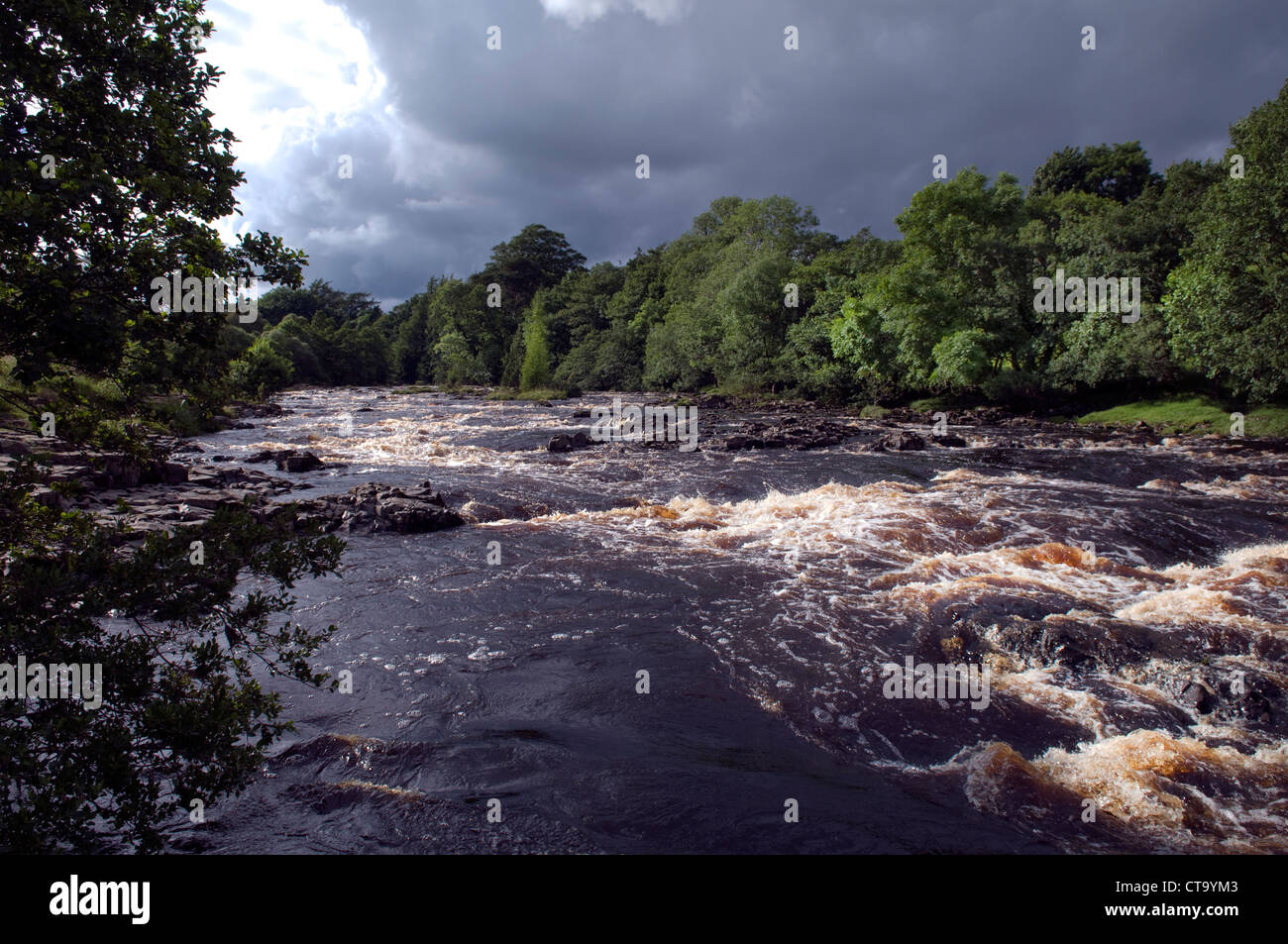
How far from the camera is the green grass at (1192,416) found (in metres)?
23.9

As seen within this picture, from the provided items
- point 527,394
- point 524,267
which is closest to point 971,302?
point 527,394

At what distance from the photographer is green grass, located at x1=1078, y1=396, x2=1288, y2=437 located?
23.9 metres

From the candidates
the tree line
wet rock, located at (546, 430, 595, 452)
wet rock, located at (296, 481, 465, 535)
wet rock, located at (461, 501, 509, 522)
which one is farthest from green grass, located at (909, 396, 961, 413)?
wet rock, located at (296, 481, 465, 535)

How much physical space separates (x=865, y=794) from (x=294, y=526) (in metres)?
11.9

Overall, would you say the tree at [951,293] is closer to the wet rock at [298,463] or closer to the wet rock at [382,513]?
the wet rock at [382,513]

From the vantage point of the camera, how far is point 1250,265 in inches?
873

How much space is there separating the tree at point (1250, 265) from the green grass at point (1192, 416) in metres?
0.95

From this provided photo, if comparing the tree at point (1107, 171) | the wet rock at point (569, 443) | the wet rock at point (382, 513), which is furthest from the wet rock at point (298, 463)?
the tree at point (1107, 171)

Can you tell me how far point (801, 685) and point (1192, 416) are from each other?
2896 cm

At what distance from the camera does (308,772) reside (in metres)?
5.71

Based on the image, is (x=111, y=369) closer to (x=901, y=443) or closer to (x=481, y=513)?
(x=481, y=513)
